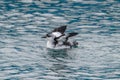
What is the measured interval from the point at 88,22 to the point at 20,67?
10.4m

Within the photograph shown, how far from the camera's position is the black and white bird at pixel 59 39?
31689 mm

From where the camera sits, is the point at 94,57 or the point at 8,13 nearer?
the point at 94,57

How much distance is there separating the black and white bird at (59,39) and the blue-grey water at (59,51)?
0.55 meters

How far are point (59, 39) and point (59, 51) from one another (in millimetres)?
1164

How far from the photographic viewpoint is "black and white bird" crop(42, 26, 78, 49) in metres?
31.7

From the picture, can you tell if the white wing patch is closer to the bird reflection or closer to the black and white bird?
the black and white bird

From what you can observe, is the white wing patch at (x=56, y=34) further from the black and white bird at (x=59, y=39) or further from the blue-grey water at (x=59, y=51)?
the blue-grey water at (x=59, y=51)

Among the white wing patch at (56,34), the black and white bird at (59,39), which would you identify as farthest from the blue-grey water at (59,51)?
the white wing patch at (56,34)

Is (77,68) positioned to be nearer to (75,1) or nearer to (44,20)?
(44,20)

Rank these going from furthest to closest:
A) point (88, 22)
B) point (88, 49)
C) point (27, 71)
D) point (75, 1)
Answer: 1. point (75, 1)
2. point (88, 22)
3. point (88, 49)
4. point (27, 71)

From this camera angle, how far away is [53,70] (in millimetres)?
27000

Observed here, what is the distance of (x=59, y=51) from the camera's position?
3119cm

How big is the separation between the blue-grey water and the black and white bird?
1.81ft

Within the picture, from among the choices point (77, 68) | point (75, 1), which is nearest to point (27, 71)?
point (77, 68)
